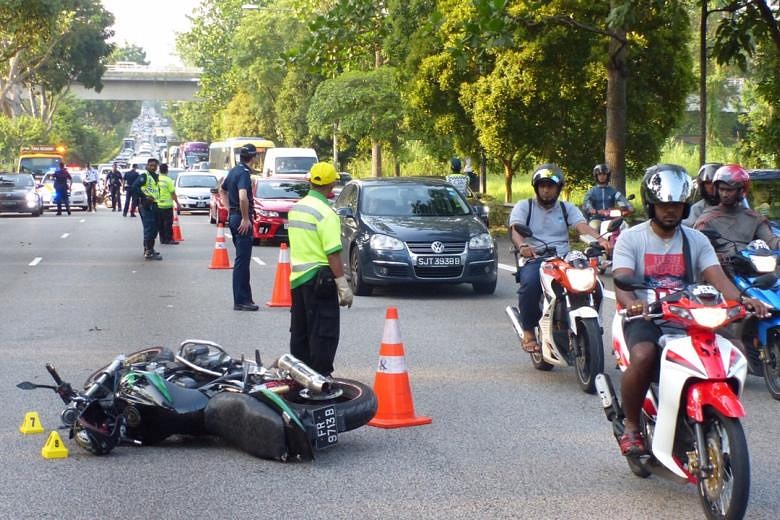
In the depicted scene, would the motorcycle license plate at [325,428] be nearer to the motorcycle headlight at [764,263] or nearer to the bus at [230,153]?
the motorcycle headlight at [764,263]

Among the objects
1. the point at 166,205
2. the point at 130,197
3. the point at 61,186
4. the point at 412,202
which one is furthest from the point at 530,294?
the point at 61,186

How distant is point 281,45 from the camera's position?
68.2 meters

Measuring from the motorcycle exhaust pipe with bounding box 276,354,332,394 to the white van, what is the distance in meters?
36.7

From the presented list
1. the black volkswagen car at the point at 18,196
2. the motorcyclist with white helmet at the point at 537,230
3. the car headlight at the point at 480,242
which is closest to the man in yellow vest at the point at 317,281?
the motorcyclist with white helmet at the point at 537,230

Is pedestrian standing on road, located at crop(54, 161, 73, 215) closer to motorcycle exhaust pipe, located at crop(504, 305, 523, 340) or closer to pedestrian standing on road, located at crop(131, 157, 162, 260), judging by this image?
pedestrian standing on road, located at crop(131, 157, 162, 260)

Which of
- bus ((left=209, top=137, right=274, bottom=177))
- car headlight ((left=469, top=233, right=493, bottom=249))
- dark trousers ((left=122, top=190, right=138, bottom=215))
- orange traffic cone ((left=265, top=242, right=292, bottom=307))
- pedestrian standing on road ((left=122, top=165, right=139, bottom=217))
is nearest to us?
orange traffic cone ((left=265, top=242, right=292, bottom=307))

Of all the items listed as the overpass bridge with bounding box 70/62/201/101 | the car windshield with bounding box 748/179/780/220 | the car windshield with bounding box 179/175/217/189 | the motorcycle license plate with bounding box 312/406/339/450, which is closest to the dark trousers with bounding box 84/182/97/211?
the car windshield with bounding box 179/175/217/189

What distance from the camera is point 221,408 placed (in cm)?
753

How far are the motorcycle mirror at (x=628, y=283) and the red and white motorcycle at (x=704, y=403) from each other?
1.04ft

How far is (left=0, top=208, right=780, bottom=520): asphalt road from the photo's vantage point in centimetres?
659

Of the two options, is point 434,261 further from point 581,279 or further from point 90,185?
point 90,185

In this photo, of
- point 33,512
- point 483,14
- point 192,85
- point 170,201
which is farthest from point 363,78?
point 192,85

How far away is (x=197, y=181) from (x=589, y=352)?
38263mm

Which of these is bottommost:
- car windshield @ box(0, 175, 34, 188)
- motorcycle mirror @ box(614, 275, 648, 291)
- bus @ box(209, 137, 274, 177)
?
motorcycle mirror @ box(614, 275, 648, 291)
